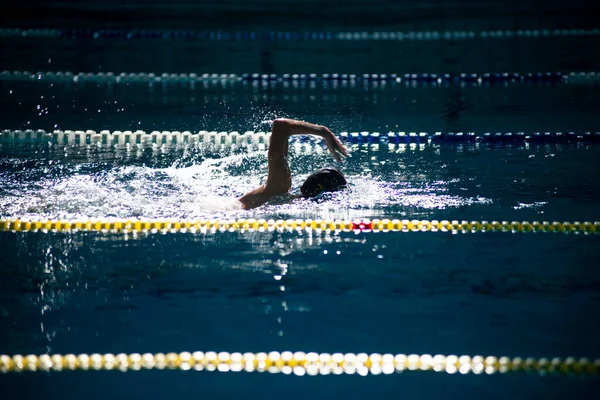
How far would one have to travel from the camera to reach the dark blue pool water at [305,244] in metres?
2.81

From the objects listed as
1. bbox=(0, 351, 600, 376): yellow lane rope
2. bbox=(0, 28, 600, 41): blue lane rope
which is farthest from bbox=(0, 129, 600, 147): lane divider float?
bbox=(0, 351, 600, 376): yellow lane rope

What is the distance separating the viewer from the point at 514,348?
280 centimetres

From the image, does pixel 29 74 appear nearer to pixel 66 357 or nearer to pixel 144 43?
pixel 144 43

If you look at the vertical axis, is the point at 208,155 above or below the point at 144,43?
below

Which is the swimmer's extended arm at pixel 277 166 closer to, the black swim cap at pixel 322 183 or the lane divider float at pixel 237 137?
the black swim cap at pixel 322 183

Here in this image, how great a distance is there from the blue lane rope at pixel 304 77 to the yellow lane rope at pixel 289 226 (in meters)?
4.10

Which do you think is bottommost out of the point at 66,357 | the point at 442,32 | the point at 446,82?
the point at 66,357

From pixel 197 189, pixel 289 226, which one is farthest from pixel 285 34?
pixel 289 226

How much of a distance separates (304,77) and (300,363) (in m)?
5.74

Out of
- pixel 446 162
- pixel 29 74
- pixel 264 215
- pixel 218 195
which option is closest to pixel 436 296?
pixel 264 215

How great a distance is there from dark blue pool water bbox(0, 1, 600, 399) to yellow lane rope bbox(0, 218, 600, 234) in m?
0.07

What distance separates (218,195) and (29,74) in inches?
173

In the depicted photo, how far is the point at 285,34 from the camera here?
31.8 ft

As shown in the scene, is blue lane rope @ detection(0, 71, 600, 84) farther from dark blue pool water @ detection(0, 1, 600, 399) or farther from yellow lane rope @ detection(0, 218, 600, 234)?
yellow lane rope @ detection(0, 218, 600, 234)
